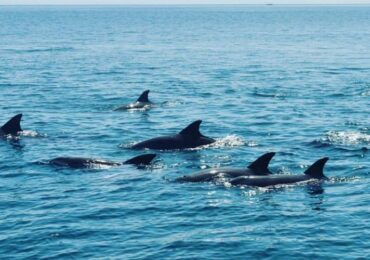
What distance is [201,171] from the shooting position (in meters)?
26.1

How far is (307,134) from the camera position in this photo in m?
34.5

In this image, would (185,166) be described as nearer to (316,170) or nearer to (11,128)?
(316,170)

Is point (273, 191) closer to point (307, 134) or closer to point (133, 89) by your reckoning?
point (307, 134)

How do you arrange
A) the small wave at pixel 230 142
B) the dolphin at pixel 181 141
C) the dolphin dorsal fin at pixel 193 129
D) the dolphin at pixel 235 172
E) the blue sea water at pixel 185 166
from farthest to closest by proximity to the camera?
the small wave at pixel 230 142 → the dolphin dorsal fin at pixel 193 129 → the dolphin at pixel 181 141 → the dolphin at pixel 235 172 → the blue sea water at pixel 185 166

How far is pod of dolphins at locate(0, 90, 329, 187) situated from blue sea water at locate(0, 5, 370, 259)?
0.55 meters

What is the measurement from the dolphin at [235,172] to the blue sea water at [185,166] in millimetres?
502

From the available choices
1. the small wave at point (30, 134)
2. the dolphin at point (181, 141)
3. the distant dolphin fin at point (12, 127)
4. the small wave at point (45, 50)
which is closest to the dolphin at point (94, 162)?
the dolphin at point (181, 141)

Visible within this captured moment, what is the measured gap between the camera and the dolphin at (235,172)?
83.7 feet

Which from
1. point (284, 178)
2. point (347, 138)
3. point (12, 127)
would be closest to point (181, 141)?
point (284, 178)

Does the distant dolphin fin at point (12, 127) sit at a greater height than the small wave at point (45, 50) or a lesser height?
greater

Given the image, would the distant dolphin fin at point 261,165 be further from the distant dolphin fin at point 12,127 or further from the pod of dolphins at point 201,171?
the distant dolphin fin at point 12,127

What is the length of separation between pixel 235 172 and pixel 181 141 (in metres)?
5.95

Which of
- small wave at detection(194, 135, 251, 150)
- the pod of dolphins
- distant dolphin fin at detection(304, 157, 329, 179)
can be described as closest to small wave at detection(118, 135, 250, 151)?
small wave at detection(194, 135, 251, 150)

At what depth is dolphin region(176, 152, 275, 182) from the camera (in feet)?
83.7
